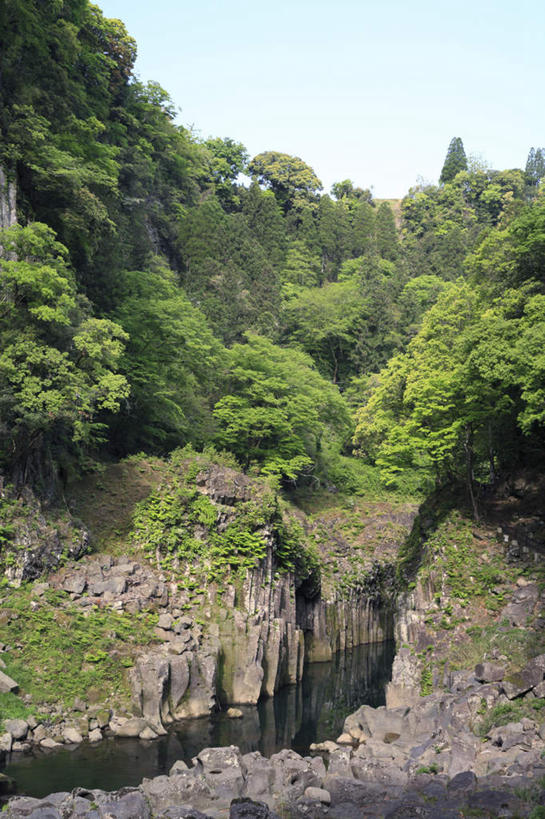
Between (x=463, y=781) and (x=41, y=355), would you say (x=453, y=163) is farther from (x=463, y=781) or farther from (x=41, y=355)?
(x=463, y=781)

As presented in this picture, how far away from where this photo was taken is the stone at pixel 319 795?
1708cm

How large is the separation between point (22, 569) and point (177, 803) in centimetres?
1213

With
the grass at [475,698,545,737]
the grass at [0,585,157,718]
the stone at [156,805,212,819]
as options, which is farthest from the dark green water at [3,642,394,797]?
the grass at [475,698,545,737]

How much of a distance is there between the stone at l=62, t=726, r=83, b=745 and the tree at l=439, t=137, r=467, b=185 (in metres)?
111

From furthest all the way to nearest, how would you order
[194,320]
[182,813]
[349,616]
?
[349,616] → [194,320] → [182,813]

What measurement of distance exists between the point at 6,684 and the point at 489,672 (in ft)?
50.5

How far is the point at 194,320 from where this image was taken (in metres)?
42.2

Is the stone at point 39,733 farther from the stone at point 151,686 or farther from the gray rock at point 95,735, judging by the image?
the stone at point 151,686

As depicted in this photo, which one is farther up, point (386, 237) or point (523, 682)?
point (386, 237)

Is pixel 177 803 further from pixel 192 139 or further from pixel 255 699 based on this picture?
pixel 192 139

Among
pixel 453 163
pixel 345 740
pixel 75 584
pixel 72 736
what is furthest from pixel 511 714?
pixel 453 163

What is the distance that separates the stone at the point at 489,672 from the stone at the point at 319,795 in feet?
24.9

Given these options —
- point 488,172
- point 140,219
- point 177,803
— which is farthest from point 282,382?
point 488,172

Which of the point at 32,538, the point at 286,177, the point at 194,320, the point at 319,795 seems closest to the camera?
the point at 319,795
